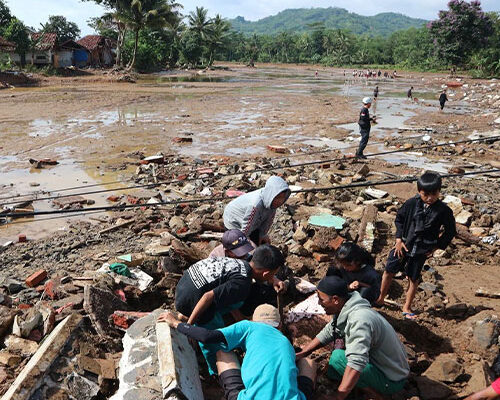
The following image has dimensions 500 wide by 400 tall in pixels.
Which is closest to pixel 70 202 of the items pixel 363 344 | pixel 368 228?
pixel 368 228

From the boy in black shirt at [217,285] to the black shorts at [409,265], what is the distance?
1.55 m

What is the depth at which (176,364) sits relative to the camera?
2.66 m

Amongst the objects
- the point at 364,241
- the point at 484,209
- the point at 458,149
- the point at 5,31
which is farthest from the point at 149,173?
the point at 5,31

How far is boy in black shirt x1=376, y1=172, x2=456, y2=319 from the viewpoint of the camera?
3623mm

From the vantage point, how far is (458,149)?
1194 centimetres

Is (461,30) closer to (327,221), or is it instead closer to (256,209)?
(327,221)

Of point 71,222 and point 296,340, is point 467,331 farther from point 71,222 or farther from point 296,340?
point 71,222

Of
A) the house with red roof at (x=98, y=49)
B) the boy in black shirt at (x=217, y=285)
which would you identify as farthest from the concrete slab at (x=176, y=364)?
the house with red roof at (x=98, y=49)

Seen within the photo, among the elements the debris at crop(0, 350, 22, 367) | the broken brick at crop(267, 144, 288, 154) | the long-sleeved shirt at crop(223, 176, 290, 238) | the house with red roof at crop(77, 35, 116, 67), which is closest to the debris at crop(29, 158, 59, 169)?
the broken brick at crop(267, 144, 288, 154)

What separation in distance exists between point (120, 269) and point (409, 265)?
3.17 m

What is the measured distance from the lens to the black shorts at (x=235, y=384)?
8.71 feet

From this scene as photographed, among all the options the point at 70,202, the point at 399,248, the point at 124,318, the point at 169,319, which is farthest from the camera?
the point at 70,202

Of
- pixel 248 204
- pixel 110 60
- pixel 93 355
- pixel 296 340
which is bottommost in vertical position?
pixel 296 340

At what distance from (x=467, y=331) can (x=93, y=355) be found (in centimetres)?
350
